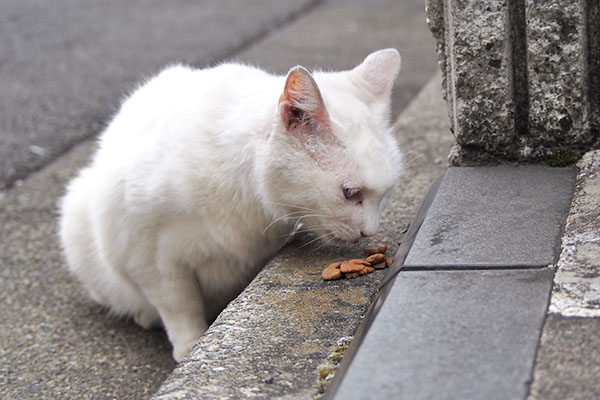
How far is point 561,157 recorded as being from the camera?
2.12 metres

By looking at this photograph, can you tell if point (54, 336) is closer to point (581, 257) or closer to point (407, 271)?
point (407, 271)

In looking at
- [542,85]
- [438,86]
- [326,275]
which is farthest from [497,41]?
[438,86]

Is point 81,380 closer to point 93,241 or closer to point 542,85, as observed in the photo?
point 93,241

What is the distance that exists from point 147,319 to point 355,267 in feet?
3.31

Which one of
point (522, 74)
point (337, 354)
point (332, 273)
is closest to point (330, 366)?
point (337, 354)

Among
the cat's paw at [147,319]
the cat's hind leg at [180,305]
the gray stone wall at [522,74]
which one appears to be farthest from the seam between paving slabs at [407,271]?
the cat's paw at [147,319]

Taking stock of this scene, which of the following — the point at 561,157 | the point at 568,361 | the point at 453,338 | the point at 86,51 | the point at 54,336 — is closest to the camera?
the point at 568,361

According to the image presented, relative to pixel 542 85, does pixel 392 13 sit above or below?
below

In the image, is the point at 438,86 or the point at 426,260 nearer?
the point at 426,260

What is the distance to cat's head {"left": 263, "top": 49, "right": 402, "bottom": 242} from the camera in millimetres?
2016

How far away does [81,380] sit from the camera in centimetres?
227

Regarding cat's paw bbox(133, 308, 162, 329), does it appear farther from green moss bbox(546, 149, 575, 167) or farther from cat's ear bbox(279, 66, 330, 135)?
green moss bbox(546, 149, 575, 167)

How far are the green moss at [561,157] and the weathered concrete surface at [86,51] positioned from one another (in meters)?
2.82

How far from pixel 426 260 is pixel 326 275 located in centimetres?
41
